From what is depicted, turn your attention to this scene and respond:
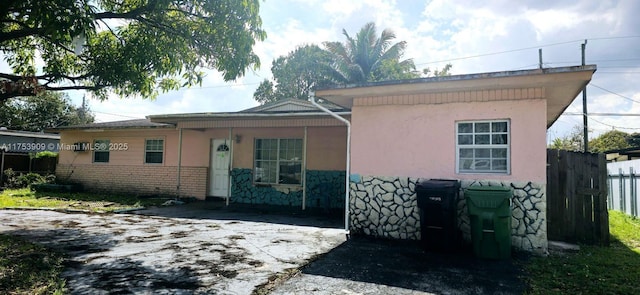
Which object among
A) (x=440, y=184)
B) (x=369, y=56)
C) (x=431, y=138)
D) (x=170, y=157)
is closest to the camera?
(x=440, y=184)

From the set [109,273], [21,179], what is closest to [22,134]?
[21,179]

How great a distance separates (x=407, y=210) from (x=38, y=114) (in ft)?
140

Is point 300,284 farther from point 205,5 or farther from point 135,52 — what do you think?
point 135,52

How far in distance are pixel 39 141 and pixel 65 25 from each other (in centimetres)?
2403

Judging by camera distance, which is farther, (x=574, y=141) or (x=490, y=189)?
(x=574, y=141)

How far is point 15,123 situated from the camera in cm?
3547

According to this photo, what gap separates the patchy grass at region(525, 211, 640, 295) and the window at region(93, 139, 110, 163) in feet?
50.3

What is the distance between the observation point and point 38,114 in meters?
36.6

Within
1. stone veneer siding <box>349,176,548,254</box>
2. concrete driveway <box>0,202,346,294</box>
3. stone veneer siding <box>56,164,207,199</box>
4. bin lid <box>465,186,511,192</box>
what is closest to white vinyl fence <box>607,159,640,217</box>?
stone veneer siding <box>349,176,548,254</box>

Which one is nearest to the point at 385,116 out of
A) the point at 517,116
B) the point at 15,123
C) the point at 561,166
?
the point at 517,116

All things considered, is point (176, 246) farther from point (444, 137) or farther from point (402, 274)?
point (444, 137)

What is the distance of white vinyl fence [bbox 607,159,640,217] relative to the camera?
9.02 meters

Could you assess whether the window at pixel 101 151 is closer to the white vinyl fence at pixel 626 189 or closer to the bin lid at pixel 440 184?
the bin lid at pixel 440 184

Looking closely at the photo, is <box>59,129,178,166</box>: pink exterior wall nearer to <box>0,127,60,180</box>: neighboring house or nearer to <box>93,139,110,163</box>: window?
<box>93,139,110,163</box>: window
